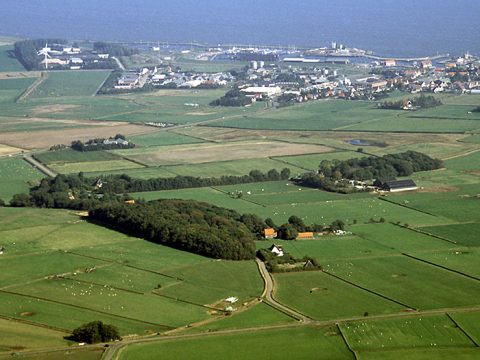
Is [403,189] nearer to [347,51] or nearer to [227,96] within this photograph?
[227,96]

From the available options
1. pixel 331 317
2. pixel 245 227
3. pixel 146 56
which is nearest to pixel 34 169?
pixel 245 227

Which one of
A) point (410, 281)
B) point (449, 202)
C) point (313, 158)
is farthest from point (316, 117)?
point (410, 281)

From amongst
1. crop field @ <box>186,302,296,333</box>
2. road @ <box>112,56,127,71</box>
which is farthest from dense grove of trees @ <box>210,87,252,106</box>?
crop field @ <box>186,302,296,333</box>

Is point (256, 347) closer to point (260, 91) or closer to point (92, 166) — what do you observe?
point (92, 166)

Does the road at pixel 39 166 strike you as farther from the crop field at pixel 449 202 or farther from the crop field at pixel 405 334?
the crop field at pixel 405 334

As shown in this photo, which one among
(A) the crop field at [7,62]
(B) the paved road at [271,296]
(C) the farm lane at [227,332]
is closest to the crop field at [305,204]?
(B) the paved road at [271,296]

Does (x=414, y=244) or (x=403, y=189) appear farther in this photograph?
(x=403, y=189)

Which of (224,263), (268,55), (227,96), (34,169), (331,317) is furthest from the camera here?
(268,55)
